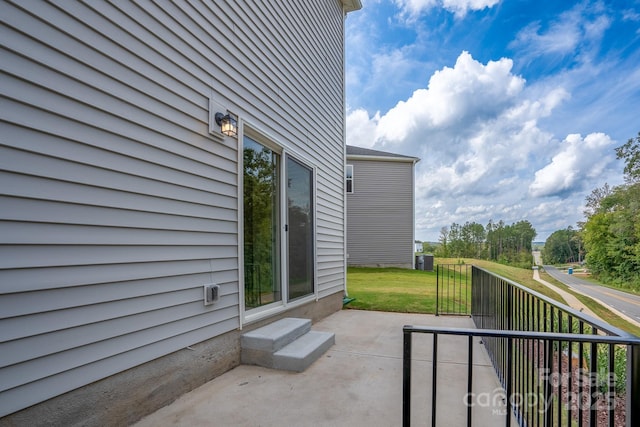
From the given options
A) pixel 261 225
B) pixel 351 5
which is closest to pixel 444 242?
pixel 351 5

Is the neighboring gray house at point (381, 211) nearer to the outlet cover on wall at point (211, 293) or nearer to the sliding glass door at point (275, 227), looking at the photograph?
the sliding glass door at point (275, 227)

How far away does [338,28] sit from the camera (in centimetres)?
609

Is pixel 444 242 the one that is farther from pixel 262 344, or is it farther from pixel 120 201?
pixel 120 201

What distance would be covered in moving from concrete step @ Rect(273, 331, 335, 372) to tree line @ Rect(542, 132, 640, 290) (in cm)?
2057

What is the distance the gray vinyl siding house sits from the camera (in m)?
1.40

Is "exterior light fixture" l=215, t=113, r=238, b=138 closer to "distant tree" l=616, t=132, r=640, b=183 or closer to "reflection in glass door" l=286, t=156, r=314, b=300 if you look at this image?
"reflection in glass door" l=286, t=156, r=314, b=300

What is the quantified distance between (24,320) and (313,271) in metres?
3.47

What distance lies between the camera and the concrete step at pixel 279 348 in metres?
2.71

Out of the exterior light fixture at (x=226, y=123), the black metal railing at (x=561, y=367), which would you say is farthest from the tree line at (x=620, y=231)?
the exterior light fixture at (x=226, y=123)

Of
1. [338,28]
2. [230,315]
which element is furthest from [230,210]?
[338,28]

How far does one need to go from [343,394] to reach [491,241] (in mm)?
38077

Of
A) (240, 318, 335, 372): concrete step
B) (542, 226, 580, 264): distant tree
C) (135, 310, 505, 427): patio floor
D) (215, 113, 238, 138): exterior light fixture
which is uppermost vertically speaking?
(215, 113, 238, 138): exterior light fixture

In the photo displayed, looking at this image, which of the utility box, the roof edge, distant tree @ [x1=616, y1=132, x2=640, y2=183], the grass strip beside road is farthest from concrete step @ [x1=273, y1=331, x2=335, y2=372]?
distant tree @ [x1=616, y1=132, x2=640, y2=183]

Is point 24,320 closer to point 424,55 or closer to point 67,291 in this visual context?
point 67,291
